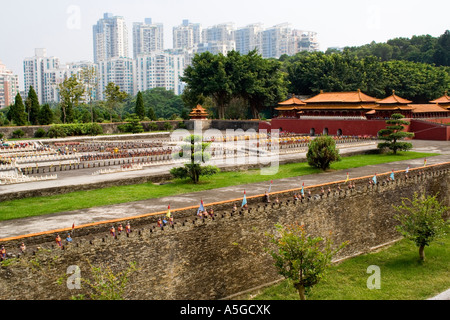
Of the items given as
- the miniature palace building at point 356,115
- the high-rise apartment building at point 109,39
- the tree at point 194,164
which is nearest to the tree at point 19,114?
the miniature palace building at point 356,115

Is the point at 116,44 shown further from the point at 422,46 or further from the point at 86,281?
the point at 86,281

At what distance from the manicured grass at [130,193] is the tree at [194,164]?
47 centimetres

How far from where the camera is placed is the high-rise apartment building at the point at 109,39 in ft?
477

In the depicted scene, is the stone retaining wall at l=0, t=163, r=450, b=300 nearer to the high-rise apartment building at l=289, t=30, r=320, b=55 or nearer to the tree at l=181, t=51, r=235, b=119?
the tree at l=181, t=51, r=235, b=119

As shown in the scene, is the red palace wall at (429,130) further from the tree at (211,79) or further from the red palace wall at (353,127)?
the tree at (211,79)

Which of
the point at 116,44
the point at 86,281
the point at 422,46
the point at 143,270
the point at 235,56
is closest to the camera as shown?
the point at 86,281

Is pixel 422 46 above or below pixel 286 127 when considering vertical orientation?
above

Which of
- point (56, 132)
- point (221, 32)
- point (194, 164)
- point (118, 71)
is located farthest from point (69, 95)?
point (221, 32)

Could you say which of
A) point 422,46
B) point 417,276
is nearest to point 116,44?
point 422,46

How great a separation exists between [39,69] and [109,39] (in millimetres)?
32229

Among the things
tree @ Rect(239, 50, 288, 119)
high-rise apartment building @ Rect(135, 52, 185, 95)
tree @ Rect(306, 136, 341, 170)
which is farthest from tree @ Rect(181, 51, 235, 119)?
high-rise apartment building @ Rect(135, 52, 185, 95)
